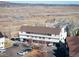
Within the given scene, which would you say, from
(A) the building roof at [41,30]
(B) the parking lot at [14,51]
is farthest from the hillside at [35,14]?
(B) the parking lot at [14,51]

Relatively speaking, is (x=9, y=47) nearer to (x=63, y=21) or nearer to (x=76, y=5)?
(x=63, y=21)

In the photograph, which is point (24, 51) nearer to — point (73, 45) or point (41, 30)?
point (41, 30)

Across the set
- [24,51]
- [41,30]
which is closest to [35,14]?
[41,30]

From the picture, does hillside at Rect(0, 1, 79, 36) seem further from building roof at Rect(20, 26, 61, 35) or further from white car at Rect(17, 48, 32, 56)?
white car at Rect(17, 48, 32, 56)

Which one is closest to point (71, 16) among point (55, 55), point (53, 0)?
point (53, 0)

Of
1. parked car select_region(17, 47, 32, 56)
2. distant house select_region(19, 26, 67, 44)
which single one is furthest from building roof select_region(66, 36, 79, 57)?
parked car select_region(17, 47, 32, 56)

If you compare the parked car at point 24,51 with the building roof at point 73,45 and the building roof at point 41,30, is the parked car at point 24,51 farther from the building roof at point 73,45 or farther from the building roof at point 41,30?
the building roof at point 73,45
